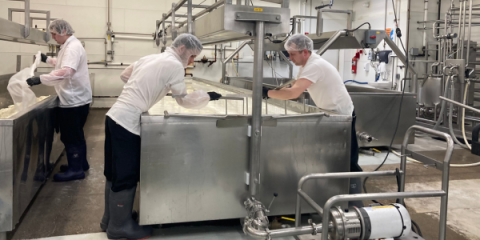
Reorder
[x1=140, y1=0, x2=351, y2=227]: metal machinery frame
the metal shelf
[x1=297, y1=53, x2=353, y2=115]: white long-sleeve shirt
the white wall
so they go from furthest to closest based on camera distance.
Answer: the white wall, the metal shelf, [x1=297, y1=53, x2=353, y2=115]: white long-sleeve shirt, [x1=140, y1=0, x2=351, y2=227]: metal machinery frame

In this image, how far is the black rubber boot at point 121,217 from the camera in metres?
1.96

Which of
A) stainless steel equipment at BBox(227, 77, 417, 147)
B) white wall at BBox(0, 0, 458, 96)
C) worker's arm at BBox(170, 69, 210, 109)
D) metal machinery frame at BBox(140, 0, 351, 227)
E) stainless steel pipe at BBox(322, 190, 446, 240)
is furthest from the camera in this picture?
white wall at BBox(0, 0, 458, 96)

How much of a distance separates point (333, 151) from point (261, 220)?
2.08ft

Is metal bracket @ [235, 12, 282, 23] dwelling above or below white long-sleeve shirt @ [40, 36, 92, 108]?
above

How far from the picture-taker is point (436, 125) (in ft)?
14.6

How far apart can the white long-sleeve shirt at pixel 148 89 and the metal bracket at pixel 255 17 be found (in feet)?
1.40

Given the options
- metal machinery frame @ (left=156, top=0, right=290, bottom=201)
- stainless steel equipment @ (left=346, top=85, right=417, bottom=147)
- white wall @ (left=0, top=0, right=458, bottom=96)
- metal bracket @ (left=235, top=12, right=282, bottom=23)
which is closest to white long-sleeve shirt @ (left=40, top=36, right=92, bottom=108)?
metal machinery frame @ (left=156, top=0, right=290, bottom=201)

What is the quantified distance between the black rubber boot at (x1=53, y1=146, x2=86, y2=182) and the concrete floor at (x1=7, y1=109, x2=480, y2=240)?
0.20 ft

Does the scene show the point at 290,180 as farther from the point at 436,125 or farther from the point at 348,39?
the point at 436,125

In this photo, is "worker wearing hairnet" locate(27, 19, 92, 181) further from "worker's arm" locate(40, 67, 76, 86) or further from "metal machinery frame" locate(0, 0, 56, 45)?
"metal machinery frame" locate(0, 0, 56, 45)

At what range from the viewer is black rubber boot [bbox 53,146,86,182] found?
2.91 m

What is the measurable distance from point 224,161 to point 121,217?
1.95 feet

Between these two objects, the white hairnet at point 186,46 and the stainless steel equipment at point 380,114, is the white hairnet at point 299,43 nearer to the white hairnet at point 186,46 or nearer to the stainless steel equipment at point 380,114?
the white hairnet at point 186,46

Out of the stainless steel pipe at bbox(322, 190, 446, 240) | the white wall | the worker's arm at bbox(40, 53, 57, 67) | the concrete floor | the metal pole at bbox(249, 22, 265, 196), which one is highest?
the white wall
